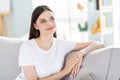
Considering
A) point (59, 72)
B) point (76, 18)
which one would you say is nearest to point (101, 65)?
point (59, 72)

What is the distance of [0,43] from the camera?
2.21 meters

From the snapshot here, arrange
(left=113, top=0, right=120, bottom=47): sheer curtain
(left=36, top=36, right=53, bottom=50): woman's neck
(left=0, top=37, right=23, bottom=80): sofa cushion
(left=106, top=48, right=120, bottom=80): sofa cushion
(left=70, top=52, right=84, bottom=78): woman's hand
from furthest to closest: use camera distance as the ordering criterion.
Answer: (left=113, top=0, right=120, bottom=47): sheer curtain → (left=0, top=37, right=23, bottom=80): sofa cushion → (left=36, top=36, right=53, bottom=50): woman's neck → (left=70, top=52, right=84, bottom=78): woman's hand → (left=106, top=48, right=120, bottom=80): sofa cushion

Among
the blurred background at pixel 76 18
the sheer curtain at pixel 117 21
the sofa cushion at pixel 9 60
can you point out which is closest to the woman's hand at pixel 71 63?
the sofa cushion at pixel 9 60

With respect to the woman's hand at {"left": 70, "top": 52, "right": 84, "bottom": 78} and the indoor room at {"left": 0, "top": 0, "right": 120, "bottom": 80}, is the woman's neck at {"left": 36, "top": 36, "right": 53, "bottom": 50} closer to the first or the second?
the woman's hand at {"left": 70, "top": 52, "right": 84, "bottom": 78}

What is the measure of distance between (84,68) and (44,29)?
396mm

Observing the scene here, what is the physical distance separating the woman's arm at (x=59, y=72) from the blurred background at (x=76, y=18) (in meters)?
1.89

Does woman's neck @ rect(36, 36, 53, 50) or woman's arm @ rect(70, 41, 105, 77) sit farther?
woman's neck @ rect(36, 36, 53, 50)

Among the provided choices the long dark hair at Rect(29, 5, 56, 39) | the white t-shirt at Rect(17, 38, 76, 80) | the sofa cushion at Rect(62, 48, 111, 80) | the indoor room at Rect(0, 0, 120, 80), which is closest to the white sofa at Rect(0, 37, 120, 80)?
the sofa cushion at Rect(62, 48, 111, 80)

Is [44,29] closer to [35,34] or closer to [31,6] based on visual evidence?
[35,34]

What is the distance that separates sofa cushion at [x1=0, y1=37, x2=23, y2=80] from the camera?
2.09 meters

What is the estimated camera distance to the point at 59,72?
180 cm

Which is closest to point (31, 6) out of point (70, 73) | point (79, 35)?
point (79, 35)

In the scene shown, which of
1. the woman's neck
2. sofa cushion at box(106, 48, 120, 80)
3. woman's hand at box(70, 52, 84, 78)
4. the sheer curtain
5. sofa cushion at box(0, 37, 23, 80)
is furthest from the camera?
the sheer curtain

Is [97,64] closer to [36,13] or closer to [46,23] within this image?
[46,23]
